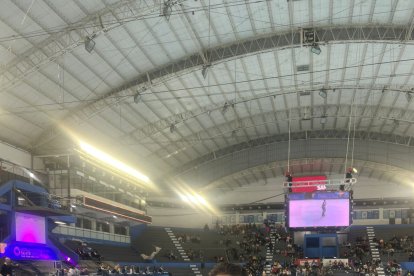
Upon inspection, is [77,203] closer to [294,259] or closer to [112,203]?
[112,203]

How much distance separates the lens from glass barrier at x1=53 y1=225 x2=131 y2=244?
38072mm

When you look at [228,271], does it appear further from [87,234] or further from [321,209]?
[87,234]

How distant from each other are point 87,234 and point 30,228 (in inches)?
468

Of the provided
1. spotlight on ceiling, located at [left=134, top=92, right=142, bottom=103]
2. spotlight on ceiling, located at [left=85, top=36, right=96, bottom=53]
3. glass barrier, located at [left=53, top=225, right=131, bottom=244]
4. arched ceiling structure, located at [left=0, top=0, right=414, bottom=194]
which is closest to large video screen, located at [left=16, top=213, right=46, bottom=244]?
glass barrier, located at [left=53, top=225, right=131, bottom=244]

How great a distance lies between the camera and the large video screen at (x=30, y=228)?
29.3 metres

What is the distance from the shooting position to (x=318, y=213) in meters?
28.0

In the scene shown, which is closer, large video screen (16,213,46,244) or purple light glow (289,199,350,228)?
purple light glow (289,199,350,228)

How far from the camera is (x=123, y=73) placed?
32.9 m

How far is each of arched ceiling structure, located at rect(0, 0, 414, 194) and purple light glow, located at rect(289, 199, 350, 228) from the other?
24.1 ft

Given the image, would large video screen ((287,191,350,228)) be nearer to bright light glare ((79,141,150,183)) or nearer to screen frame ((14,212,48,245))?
bright light glare ((79,141,150,183))

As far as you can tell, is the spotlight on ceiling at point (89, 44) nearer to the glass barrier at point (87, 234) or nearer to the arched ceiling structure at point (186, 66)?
the arched ceiling structure at point (186, 66)

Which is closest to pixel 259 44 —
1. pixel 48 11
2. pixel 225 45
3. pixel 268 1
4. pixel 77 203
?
pixel 225 45

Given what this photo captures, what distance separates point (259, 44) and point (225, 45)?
1.95 metres

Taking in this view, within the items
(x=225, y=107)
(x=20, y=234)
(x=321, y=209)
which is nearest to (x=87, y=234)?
(x=20, y=234)
